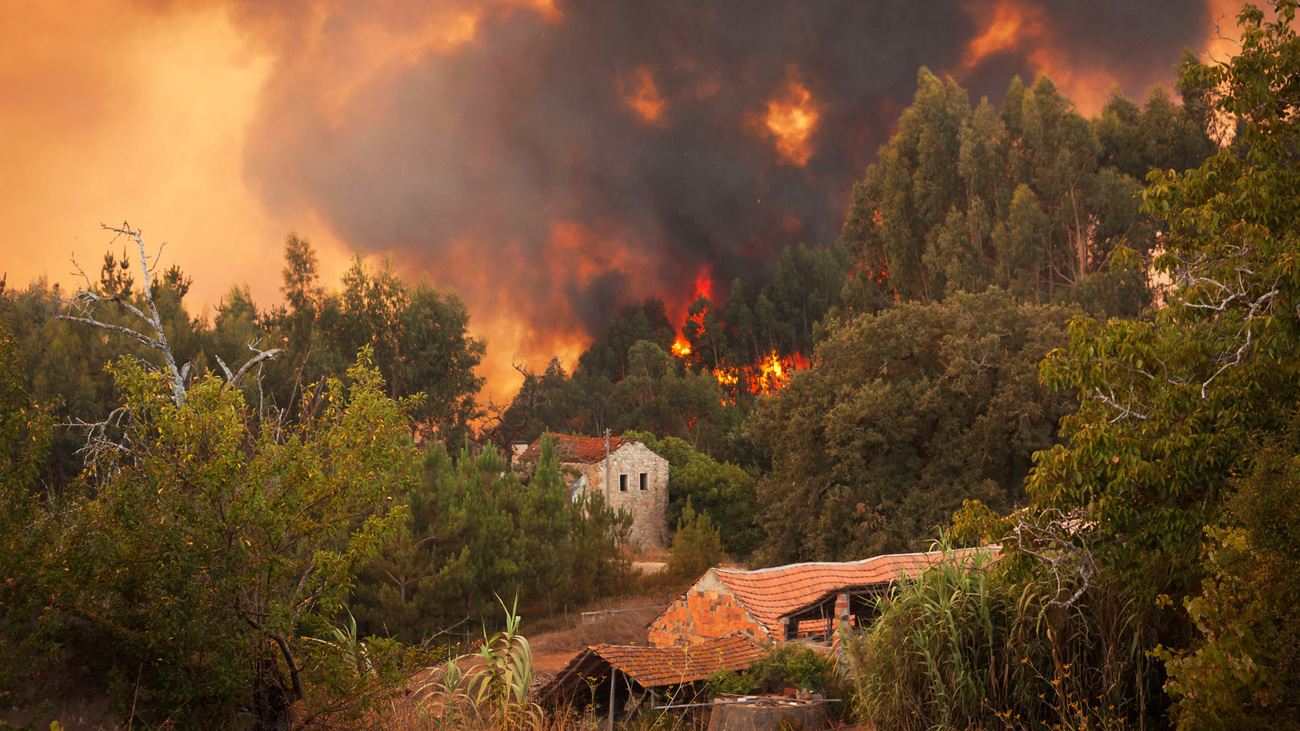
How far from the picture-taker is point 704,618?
15703mm

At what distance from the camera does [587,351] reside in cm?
6219

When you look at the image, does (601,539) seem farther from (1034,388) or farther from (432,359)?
(432,359)

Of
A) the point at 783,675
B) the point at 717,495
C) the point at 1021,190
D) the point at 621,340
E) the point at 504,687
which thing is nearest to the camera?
the point at 504,687

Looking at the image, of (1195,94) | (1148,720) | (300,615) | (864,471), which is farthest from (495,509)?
(1195,94)

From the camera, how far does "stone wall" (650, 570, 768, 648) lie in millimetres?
15141

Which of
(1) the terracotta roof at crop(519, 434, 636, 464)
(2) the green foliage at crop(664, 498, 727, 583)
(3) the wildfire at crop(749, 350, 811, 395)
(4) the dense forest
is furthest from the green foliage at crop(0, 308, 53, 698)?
(3) the wildfire at crop(749, 350, 811, 395)

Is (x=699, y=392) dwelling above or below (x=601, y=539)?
above

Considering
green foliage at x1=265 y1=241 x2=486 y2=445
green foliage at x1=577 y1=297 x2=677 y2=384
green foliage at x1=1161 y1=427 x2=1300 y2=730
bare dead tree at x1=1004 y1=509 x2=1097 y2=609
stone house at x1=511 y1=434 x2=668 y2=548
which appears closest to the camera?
green foliage at x1=1161 y1=427 x2=1300 y2=730

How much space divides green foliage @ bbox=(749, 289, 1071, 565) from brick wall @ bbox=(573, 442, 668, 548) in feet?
37.7

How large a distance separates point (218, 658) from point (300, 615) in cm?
85

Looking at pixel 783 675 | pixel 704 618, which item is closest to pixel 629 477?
pixel 704 618

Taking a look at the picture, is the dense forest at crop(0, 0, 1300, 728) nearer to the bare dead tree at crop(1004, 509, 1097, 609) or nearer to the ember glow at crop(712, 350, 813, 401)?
the bare dead tree at crop(1004, 509, 1097, 609)

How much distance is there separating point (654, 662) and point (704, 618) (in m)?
3.18

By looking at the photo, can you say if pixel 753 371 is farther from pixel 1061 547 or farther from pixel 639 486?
pixel 1061 547
